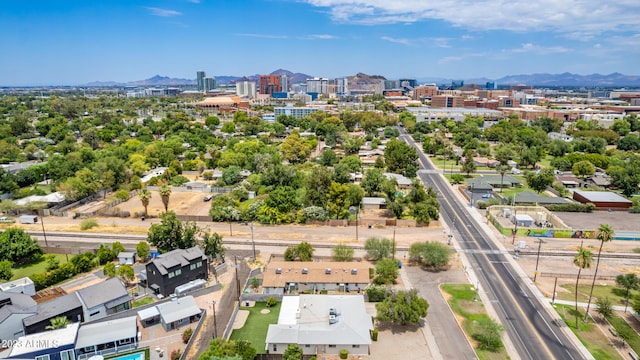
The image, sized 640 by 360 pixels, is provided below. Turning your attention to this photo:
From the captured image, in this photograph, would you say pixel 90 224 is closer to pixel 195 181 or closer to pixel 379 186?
pixel 195 181

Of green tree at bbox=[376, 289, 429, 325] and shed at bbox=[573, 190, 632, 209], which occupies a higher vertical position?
shed at bbox=[573, 190, 632, 209]

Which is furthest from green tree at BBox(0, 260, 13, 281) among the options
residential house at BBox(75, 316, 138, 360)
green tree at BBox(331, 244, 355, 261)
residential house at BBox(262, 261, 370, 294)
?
green tree at BBox(331, 244, 355, 261)

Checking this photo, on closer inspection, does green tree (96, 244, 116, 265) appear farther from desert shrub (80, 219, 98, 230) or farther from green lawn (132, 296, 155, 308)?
desert shrub (80, 219, 98, 230)

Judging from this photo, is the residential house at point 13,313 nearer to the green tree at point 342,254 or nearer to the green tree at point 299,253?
the green tree at point 299,253

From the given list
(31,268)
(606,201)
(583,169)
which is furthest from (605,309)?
(31,268)

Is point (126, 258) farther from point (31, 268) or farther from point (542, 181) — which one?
point (542, 181)

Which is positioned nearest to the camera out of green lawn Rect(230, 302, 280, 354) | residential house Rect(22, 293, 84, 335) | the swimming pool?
the swimming pool

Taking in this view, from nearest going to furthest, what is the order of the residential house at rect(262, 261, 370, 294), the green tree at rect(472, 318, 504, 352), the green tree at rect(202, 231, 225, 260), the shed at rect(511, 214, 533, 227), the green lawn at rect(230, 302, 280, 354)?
the green tree at rect(472, 318, 504, 352)
the green lawn at rect(230, 302, 280, 354)
the residential house at rect(262, 261, 370, 294)
the green tree at rect(202, 231, 225, 260)
the shed at rect(511, 214, 533, 227)
